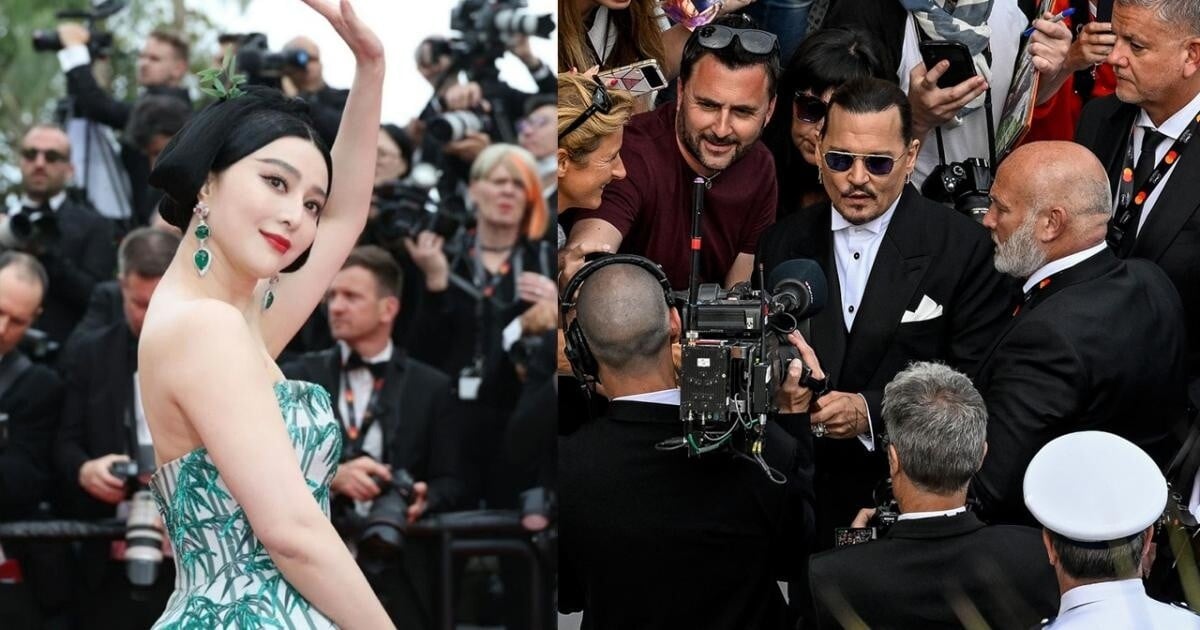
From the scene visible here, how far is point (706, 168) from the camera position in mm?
4719

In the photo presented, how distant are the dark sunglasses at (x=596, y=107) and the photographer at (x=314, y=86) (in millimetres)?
2304

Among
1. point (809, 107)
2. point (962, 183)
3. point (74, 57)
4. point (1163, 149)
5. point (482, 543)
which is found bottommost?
point (482, 543)

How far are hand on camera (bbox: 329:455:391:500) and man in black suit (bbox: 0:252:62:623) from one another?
3.71 feet

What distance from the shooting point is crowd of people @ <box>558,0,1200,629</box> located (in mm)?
3402

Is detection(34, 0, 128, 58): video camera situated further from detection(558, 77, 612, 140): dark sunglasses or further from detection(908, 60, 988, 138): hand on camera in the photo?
detection(908, 60, 988, 138): hand on camera

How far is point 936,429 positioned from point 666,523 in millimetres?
655

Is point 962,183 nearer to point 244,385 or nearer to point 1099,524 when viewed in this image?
point 1099,524

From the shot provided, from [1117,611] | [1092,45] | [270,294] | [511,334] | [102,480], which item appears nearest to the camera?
[1117,611]

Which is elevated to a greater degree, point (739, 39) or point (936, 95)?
point (739, 39)

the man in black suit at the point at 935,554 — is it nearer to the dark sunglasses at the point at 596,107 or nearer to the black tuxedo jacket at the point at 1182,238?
the black tuxedo jacket at the point at 1182,238

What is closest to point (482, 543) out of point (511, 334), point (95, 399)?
point (511, 334)

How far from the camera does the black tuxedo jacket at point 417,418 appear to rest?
6816mm

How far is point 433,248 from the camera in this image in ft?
23.2

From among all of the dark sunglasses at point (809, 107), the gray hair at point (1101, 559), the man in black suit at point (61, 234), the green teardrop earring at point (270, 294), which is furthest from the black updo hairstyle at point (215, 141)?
the man in black suit at point (61, 234)
